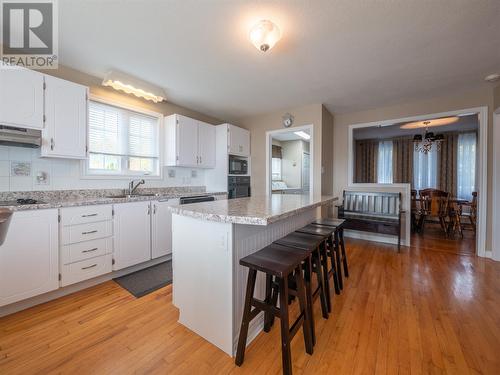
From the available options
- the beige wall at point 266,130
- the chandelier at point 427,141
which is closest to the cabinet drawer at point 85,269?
the beige wall at point 266,130

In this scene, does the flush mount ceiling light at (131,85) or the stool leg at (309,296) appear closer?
the stool leg at (309,296)

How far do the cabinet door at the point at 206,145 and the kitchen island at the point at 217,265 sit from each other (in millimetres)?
2273

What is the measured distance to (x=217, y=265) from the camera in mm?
1375

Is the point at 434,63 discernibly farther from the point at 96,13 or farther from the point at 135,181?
the point at 135,181

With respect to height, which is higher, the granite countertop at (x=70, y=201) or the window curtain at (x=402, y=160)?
the window curtain at (x=402, y=160)

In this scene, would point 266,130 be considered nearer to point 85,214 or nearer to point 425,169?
point 85,214

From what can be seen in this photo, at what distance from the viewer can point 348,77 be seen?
8.75ft

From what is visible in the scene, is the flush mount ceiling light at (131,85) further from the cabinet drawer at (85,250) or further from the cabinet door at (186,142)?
the cabinet drawer at (85,250)

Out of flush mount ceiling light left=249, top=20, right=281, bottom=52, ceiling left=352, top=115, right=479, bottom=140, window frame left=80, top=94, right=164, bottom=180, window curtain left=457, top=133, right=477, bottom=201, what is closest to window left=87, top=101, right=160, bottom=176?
window frame left=80, top=94, right=164, bottom=180

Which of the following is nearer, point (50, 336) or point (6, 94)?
point (50, 336)

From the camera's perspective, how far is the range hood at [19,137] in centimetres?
185

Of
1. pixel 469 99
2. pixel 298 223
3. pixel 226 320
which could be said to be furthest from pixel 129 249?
pixel 469 99

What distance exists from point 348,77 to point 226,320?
2960mm

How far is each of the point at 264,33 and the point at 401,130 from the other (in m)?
5.43
